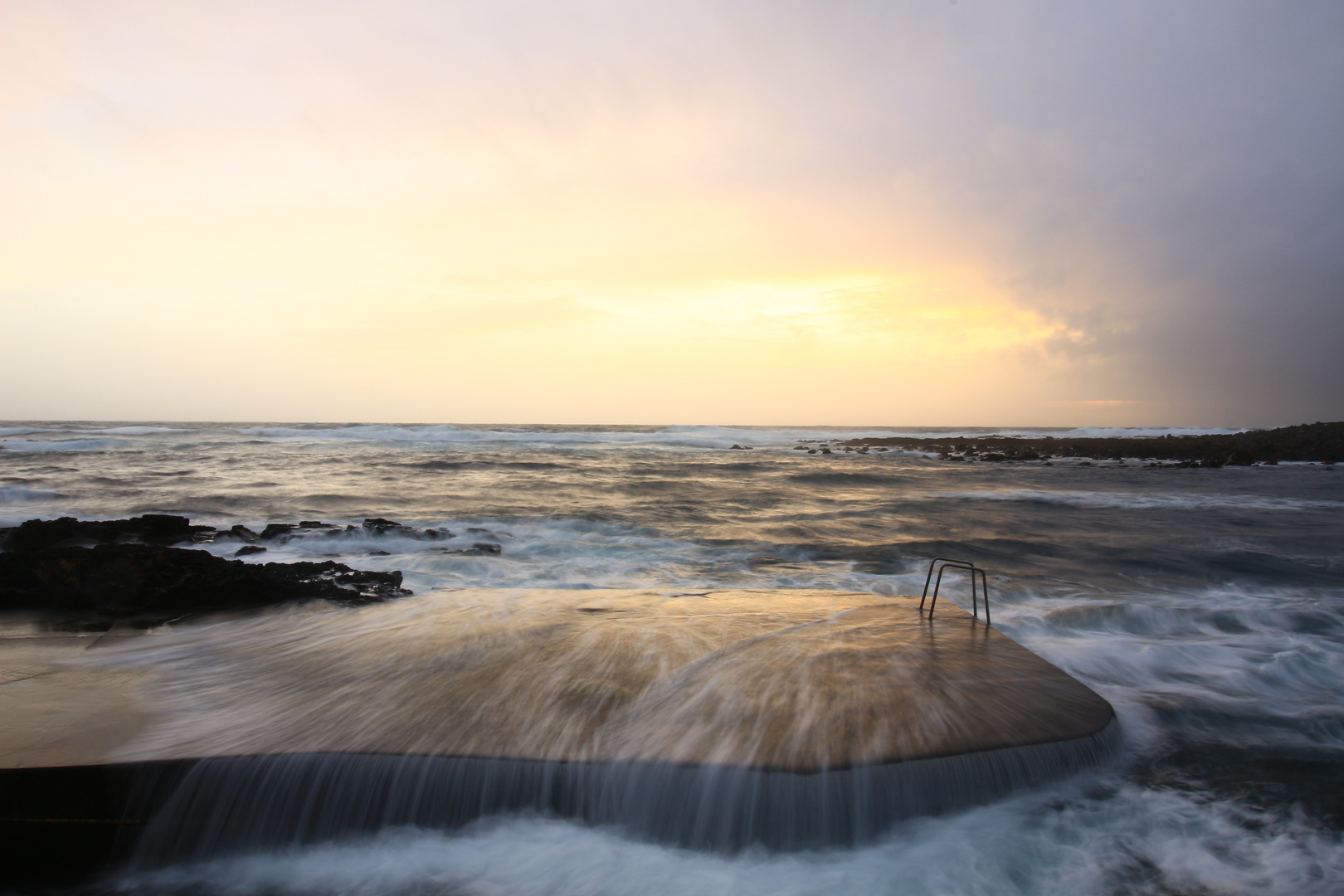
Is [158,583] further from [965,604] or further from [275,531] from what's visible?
[965,604]

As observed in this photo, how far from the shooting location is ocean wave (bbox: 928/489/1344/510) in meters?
14.6

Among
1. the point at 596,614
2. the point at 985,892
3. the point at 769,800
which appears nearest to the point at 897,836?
the point at 985,892

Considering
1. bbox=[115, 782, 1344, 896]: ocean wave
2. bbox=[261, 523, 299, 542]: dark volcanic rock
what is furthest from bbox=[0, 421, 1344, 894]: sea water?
bbox=[261, 523, 299, 542]: dark volcanic rock

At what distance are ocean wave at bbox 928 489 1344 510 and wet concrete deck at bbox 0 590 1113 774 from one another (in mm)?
13536

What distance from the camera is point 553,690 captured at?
359 centimetres

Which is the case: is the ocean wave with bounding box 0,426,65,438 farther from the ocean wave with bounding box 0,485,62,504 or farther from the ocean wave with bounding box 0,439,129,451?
A: the ocean wave with bounding box 0,485,62,504

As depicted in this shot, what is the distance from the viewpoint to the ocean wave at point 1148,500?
14633 millimetres

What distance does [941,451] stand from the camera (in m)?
40.6

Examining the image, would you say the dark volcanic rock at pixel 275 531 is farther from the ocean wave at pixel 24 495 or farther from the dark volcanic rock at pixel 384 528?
the ocean wave at pixel 24 495

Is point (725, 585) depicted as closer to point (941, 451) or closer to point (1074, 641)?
→ point (1074, 641)

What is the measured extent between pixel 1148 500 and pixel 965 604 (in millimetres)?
12993

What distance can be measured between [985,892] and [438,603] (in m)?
4.68

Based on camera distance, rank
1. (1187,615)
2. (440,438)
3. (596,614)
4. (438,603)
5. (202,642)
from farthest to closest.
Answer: (440,438) < (1187,615) < (438,603) < (596,614) < (202,642)

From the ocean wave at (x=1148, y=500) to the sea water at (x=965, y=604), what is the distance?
16cm
